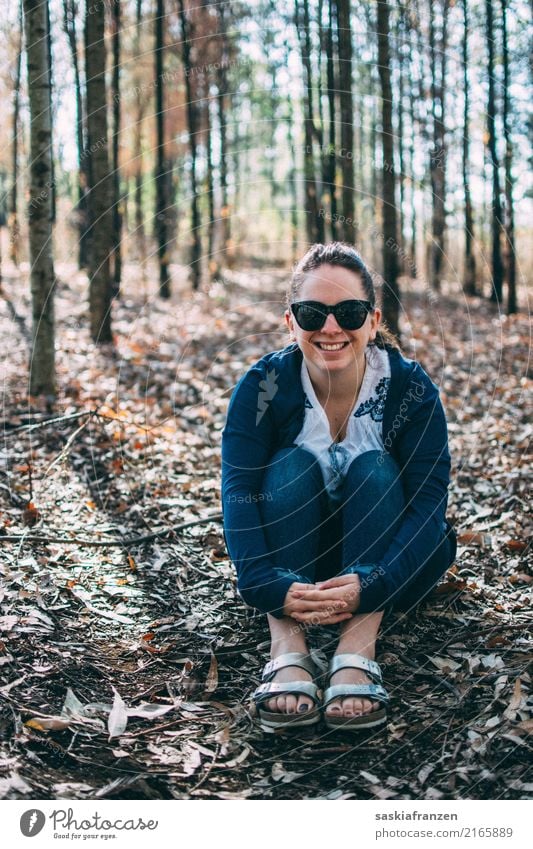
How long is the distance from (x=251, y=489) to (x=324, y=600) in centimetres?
51

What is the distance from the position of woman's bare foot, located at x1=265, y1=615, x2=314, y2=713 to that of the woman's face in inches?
37.6

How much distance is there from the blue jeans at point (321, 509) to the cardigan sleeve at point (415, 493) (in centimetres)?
4

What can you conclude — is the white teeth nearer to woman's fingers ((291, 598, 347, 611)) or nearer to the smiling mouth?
the smiling mouth

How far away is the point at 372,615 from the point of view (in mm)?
2668

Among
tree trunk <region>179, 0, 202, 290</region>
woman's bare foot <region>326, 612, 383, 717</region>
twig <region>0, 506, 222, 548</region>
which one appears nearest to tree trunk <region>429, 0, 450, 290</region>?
tree trunk <region>179, 0, 202, 290</region>

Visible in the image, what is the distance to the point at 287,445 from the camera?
3.00m

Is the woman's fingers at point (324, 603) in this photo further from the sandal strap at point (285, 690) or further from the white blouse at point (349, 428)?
the white blouse at point (349, 428)

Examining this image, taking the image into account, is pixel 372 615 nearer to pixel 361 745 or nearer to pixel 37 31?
pixel 361 745

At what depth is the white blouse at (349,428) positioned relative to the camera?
296 centimetres

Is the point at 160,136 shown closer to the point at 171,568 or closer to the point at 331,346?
the point at 171,568

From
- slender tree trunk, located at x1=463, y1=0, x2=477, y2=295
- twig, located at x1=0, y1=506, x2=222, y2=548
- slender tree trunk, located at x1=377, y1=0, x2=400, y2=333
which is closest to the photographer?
twig, located at x1=0, y1=506, x2=222, y2=548

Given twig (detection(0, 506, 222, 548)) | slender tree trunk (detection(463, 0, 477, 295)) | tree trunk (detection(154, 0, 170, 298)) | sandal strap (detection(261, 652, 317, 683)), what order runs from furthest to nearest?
slender tree trunk (detection(463, 0, 477, 295)) < tree trunk (detection(154, 0, 170, 298)) < twig (detection(0, 506, 222, 548)) < sandal strap (detection(261, 652, 317, 683))

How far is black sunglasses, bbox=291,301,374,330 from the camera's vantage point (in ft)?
9.48

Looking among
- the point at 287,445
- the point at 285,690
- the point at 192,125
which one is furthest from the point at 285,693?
the point at 192,125
